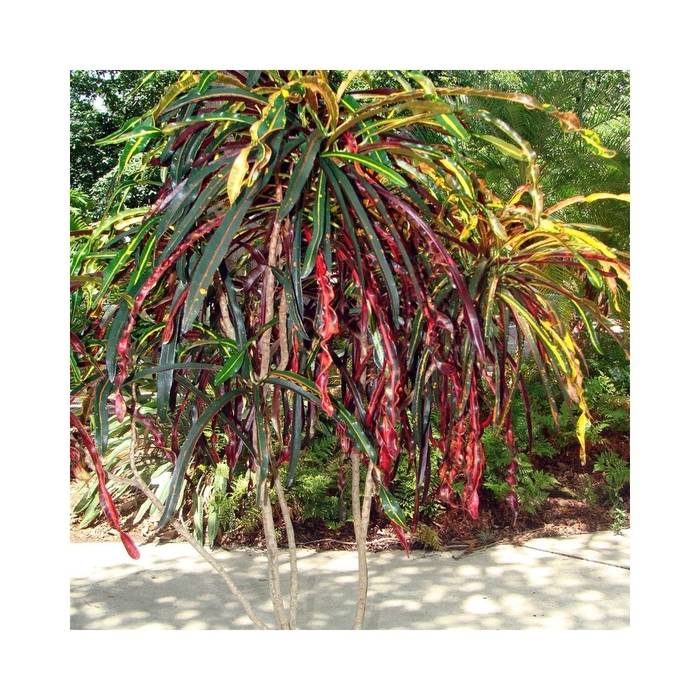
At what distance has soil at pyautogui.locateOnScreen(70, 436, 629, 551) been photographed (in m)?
3.41

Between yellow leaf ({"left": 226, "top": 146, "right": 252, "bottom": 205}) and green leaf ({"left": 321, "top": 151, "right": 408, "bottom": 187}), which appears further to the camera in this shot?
green leaf ({"left": 321, "top": 151, "right": 408, "bottom": 187})

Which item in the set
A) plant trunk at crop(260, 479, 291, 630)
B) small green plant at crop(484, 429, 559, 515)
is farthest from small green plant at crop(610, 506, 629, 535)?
plant trunk at crop(260, 479, 291, 630)

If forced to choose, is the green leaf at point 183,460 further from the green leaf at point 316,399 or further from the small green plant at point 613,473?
the small green plant at point 613,473

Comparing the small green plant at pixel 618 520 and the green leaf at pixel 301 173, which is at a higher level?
the green leaf at pixel 301 173

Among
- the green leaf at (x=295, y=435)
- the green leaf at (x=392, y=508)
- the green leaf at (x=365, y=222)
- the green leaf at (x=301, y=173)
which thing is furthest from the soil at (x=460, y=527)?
the green leaf at (x=301, y=173)

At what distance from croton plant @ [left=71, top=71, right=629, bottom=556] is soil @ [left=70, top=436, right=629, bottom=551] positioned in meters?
1.90

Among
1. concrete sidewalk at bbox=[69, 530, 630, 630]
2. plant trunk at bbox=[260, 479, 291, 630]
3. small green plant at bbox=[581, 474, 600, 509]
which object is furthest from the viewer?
small green plant at bbox=[581, 474, 600, 509]

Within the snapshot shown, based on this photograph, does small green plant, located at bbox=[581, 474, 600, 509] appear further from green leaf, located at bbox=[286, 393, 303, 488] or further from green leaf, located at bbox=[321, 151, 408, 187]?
green leaf, located at bbox=[321, 151, 408, 187]

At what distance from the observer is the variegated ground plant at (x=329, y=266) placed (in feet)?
3.99

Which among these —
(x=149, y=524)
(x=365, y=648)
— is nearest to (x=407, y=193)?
(x=365, y=648)

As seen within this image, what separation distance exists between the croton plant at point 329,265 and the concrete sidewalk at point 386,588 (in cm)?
120

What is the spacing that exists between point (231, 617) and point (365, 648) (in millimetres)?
1182

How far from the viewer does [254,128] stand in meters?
1.10
